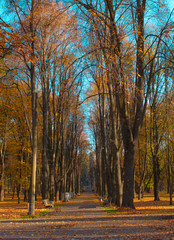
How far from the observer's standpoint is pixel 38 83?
2308cm

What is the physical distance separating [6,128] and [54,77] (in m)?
10.7

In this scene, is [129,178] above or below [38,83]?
below

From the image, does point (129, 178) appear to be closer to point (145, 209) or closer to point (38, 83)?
point (145, 209)

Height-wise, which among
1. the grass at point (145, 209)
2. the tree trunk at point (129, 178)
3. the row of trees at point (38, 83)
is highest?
the row of trees at point (38, 83)

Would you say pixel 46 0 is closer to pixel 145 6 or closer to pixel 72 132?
pixel 145 6

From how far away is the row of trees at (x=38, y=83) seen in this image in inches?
471

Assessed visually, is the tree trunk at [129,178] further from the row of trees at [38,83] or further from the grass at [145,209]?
the row of trees at [38,83]

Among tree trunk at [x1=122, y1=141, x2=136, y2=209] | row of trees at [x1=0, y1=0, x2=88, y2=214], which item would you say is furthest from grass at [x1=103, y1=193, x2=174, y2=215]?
row of trees at [x1=0, y1=0, x2=88, y2=214]

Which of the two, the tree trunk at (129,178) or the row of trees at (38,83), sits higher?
the row of trees at (38,83)

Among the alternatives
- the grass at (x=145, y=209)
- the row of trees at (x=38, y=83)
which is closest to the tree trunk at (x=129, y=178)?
the grass at (x=145, y=209)

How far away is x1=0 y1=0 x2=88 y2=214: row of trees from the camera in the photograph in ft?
39.3

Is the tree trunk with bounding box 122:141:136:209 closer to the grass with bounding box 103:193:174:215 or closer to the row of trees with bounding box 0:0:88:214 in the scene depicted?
the grass with bounding box 103:193:174:215

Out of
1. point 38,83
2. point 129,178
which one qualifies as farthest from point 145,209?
point 38,83

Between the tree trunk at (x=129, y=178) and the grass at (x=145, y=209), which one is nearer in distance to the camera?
the grass at (x=145, y=209)
